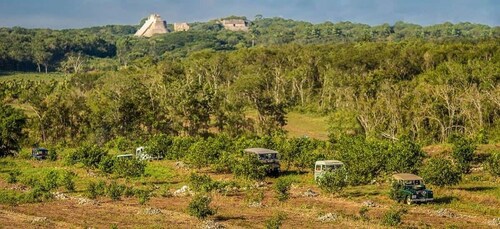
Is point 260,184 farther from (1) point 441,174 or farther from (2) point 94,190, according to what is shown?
(1) point 441,174

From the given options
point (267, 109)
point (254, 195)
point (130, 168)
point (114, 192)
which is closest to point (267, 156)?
point (254, 195)

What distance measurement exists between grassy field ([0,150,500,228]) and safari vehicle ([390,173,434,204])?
553mm

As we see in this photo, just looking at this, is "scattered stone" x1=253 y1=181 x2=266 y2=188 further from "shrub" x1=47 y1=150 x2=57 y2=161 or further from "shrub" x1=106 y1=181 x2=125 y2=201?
"shrub" x1=47 y1=150 x2=57 y2=161

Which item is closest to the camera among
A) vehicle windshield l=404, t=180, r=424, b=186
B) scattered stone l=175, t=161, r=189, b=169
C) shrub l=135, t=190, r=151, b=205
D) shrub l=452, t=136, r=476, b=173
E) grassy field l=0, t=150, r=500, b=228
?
grassy field l=0, t=150, r=500, b=228

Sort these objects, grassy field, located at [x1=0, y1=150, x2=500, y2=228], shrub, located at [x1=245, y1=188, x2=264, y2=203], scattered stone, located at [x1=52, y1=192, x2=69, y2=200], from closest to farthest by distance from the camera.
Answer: grassy field, located at [x1=0, y1=150, x2=500, y2=228]
shrub, located at [x1=245, y1=188, x2=264, y2=203]
scattered stone, located at [x1=52, y1=192, x2=69, y2=200]

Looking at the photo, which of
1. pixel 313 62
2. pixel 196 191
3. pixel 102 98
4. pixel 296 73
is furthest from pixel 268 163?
pixel 313 62

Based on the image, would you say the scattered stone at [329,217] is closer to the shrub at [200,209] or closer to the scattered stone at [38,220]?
the shrub at [200,209]

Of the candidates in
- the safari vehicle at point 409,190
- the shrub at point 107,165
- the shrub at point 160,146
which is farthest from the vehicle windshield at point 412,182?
the shrub at point 160,146

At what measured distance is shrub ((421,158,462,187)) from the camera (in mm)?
36750

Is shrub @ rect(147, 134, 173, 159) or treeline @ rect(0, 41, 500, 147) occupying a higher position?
treeline @ rect(0, 41, 500, 147)

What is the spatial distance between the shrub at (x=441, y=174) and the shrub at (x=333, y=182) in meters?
5.03

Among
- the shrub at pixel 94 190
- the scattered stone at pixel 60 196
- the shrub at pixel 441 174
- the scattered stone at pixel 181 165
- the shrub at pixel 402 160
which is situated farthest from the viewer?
the scattered stone at pixel 181 165

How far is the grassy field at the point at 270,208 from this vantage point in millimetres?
29203

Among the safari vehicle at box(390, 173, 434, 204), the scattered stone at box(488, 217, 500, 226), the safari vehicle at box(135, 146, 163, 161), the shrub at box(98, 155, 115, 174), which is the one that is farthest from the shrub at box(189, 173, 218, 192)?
the safari vehicle at box(135, 146, 163, 161)
